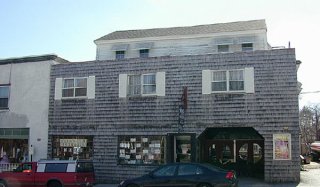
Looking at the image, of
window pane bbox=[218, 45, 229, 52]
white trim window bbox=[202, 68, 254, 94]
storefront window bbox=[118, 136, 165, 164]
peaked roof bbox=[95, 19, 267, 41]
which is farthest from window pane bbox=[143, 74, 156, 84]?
peaked roof bbox=[95, 19, 267, 41]

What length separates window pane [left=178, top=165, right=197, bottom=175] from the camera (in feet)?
49.5

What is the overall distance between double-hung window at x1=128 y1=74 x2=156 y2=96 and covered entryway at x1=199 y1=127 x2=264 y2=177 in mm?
4262

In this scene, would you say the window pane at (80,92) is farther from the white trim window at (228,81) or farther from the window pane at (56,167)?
the white trim window at (228,81)

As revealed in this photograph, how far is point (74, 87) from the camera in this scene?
22672 millimetres

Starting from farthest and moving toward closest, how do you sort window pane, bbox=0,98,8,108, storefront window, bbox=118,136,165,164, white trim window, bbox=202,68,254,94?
window pane, bbox=0,98,8,108 < storefront window, bbox=118,136,165,164 < white trim window, bbox=202,68,254,94

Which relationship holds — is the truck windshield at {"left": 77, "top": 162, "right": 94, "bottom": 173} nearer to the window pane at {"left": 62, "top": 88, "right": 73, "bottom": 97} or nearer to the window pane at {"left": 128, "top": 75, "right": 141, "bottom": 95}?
the window pane at {"left": 128, "top": 75, "right": 141, "bottom": 95}

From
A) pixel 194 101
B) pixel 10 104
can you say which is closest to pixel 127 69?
pixel 194 101

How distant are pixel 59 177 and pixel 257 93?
980 centimetres

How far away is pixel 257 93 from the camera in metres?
19.3

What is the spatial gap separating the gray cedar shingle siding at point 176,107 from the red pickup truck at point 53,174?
3.57 m

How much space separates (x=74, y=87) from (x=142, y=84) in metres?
4.06

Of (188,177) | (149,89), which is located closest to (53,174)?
(188,177)

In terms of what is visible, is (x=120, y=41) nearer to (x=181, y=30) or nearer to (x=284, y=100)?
(x=181, y=30)

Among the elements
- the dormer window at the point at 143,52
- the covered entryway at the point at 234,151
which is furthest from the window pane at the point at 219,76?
the dormer window at the point at 143,52
